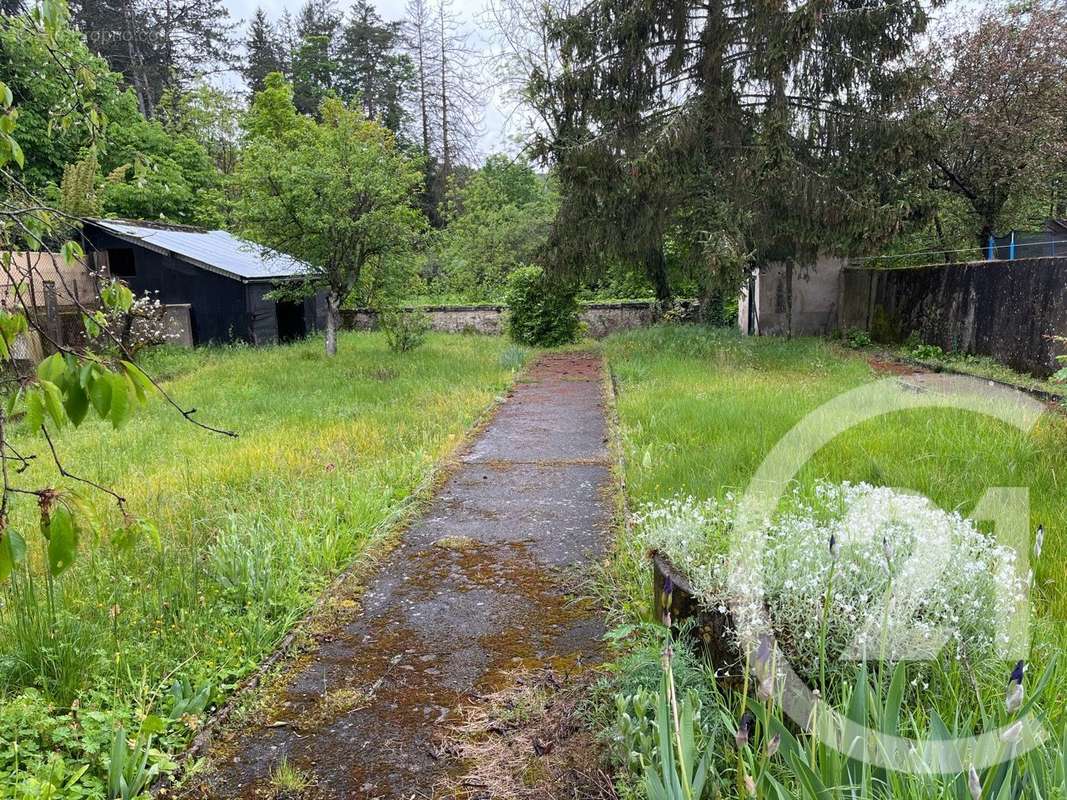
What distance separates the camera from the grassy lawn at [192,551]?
2.61 m

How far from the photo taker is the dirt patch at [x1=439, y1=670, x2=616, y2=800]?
7.55ft

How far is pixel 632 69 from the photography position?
14.4 meters

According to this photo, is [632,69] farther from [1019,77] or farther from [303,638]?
[303,638]

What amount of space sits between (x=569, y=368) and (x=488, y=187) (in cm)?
2197

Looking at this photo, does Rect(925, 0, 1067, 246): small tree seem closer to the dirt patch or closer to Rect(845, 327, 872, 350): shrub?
Rect(845, 327, 872, 350): shrub

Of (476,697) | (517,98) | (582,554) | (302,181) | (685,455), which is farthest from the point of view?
(517,98)

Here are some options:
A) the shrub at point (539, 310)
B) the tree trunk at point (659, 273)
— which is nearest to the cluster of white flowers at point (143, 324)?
the shrub at point (539, 310)

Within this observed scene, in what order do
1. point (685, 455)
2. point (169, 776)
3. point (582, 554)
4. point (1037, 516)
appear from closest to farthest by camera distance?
point (169, 776)
point (1037, 516)
point (582, 554)
point (685, 455)

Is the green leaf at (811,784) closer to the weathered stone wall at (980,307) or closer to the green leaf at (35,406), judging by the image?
the green leaf at (35,406)

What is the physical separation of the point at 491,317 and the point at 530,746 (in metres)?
19.9

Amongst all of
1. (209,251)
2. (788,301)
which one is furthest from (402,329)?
(788,301)

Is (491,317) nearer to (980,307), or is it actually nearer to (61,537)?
(980,307)

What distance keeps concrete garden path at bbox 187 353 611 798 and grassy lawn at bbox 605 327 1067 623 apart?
713 mm

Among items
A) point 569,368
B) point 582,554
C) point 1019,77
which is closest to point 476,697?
point 582,554
